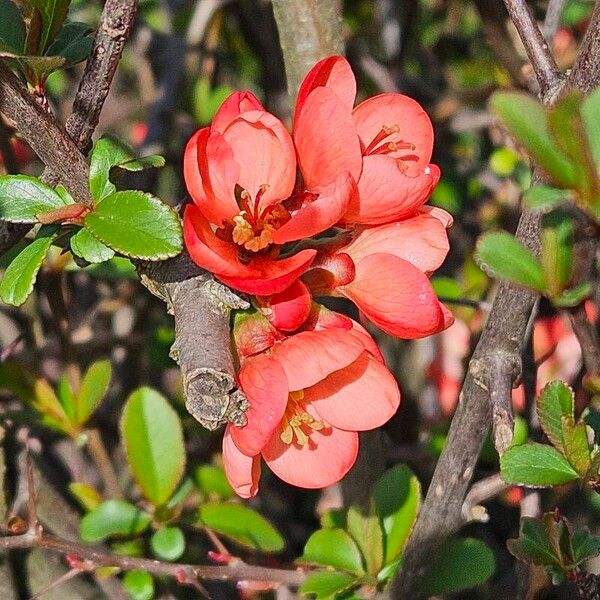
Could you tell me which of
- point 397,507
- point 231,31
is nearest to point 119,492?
point 397,507

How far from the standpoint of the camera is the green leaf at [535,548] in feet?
2.51

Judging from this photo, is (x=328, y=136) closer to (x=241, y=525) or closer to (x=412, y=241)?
(x=412, y=241)

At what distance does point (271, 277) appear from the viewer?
67 centimetres

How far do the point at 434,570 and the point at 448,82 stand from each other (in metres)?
1.24

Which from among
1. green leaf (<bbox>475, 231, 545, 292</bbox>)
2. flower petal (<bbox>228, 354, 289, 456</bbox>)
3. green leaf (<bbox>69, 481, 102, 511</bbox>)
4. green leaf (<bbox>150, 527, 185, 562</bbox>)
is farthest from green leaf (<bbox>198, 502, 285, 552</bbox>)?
green leaf (<bbox>475, 231, 545, 292</bbox>)

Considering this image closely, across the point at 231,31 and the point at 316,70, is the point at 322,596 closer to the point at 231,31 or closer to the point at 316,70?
the point at 316,70

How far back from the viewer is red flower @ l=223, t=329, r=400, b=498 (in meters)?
0.67

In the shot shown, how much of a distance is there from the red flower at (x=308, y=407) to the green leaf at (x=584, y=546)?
0.19 metres

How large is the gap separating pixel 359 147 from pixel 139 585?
63 centimetres

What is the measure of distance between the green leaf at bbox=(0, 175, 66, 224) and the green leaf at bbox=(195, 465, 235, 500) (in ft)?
1.97

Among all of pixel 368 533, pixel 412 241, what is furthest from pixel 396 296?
pixel 368 533

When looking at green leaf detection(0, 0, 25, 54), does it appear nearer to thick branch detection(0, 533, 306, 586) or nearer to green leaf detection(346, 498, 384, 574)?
thick branch detection(0, 533, 306, 586)

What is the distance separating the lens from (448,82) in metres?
1.98

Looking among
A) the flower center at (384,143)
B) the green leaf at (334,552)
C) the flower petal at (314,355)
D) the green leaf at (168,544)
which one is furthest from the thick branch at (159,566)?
the flower center at (384,143)
